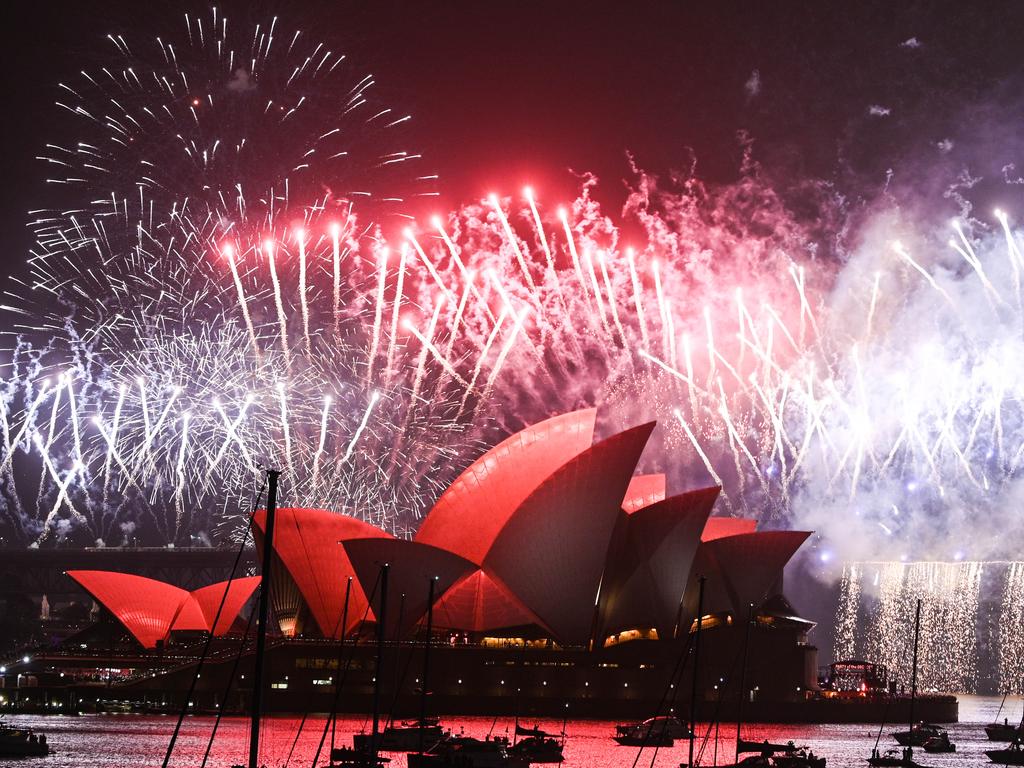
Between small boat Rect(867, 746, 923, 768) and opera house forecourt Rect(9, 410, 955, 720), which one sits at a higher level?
opera house forecourt Rect(9, 410, 955, 720)

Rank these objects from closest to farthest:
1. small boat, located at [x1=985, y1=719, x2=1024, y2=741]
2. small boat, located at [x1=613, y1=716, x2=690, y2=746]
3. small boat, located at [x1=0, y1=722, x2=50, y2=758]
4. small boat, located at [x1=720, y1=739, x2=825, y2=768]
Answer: small boat, located at [x1=720, y1=739, x2=825, y2=768]
small boat, located at [x1=0, y1=722, x2=50, y2=758]
small boat, located at [x1=613, y1=716, x2=690, y2=746]
small boat, located at [x1=985, y1=719, x2=1024, y2=741]

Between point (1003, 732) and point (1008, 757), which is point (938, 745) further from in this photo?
point (1008, 757)

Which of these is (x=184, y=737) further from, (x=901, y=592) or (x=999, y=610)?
(x=999, y=610)

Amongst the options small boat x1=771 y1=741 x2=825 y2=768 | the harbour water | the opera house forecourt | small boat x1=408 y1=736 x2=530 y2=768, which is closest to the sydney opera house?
the opera house forecourt

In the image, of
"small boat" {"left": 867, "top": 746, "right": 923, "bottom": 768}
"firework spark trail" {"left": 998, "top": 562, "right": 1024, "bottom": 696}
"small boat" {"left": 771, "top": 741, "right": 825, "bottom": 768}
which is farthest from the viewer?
"firework spark trail" {"left": 998, "top": 562, "right": 1024, "bottom": 696}

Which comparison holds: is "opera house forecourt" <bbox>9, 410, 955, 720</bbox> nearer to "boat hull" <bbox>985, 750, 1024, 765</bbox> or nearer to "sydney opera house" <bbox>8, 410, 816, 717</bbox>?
"sydney opera house" <bbox>8, 410, 816, 717</bbox>

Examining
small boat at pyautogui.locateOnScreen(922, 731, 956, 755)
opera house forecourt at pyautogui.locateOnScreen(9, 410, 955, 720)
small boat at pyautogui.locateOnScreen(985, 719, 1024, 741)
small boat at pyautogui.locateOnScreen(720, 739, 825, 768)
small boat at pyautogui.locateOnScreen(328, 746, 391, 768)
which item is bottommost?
small boat at pyautogui.locateOnScreen(922, 731, 956, 755)

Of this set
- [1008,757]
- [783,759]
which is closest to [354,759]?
[783,759]

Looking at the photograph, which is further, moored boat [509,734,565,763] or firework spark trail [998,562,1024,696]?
firework spark trail [998,562,1024,696]
